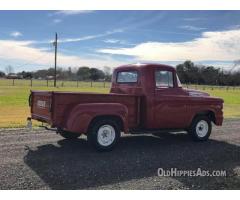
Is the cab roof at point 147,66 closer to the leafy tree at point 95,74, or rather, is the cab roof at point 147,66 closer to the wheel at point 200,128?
the wheel at point 200,128

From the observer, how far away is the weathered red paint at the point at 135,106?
764cm

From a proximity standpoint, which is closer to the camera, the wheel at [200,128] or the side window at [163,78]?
the side window at [163,78]

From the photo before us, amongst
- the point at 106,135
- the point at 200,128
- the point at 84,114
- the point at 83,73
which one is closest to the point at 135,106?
the point at 106,135

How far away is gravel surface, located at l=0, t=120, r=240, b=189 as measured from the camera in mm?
5883

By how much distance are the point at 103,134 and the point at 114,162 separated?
0.94 metres

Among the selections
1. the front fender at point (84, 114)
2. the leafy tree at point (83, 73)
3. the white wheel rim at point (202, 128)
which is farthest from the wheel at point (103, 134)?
the leafy tree at point (83, 73)

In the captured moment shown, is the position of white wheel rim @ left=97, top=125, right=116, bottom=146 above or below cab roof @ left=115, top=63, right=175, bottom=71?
below

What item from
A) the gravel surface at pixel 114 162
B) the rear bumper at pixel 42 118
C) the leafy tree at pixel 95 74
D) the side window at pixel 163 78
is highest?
the leafy tree at pixel 95 74

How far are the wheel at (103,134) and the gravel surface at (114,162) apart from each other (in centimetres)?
21

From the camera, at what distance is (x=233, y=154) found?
8367 mm

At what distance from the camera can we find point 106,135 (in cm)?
805

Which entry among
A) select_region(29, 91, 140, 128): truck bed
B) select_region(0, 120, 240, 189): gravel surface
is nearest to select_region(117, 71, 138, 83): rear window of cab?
select_region(29, 91, 140, 128): truck bed

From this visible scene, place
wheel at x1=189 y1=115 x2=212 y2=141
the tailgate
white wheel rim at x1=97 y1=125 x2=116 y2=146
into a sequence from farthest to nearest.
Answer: wheel at x1=189 y1=115 x2=212 y2=141, white wheel rim at x1=97 y1=125 x2=116 y2=146, the tailgate

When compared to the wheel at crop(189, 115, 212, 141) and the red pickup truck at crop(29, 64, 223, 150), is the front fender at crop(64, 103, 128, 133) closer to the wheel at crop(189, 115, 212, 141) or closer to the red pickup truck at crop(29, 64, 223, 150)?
the red pickup truck at crop(29, 64, 223, 150)
